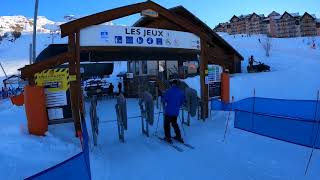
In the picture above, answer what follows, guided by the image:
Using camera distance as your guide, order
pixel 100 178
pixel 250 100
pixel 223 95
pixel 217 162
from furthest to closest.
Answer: pixel 223 95 < pixel 250 100 < pixel 217 162 < pixel 100 178

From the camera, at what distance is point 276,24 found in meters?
102

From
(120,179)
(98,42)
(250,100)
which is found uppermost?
(98,42)

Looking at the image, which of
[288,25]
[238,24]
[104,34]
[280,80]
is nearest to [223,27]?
[238,24]

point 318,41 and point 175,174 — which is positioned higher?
point 318,41

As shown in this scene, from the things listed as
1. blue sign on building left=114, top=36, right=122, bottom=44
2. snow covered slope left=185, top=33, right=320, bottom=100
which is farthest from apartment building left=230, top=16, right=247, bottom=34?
blue sign on building left=114, top=36, right=122, bottom=44

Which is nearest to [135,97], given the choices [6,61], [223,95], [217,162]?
[223,95]

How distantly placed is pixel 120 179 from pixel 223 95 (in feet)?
33.8

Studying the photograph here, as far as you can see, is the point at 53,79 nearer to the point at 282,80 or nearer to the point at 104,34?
the point at 104,34

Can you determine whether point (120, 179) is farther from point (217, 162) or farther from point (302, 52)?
point (302, 52)

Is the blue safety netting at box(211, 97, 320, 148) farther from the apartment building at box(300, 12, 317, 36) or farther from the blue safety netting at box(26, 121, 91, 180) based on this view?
the apartment building at box(300, 12, 317, 36)

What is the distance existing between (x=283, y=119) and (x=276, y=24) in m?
98.3

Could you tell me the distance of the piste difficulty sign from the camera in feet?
39.9

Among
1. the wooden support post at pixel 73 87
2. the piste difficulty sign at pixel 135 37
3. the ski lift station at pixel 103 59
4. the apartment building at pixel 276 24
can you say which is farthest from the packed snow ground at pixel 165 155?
the apartment building at pixel 276 24

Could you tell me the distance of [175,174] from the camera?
786 centimetres
